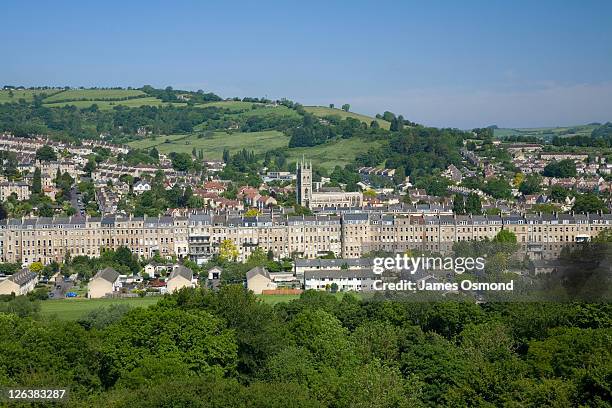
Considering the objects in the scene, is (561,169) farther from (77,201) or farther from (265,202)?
(77,201)

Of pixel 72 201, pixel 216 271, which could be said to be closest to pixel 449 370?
pixel 216 271

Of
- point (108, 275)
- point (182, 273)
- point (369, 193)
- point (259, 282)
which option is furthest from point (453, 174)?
point (108, 275)

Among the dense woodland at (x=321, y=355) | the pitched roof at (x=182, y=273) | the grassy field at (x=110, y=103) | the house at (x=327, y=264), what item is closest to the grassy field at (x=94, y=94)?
the grassy field at (x=110, y=103)

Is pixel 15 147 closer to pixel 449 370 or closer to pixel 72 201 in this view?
pixel 72 201

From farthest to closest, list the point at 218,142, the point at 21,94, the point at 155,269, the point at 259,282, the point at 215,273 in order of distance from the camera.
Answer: the point at 21,94, the point at 218,142, the point at 155,269, the point at 215,273, the point at 259,282

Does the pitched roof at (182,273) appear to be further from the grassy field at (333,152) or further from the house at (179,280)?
the grassy field at (333,152)

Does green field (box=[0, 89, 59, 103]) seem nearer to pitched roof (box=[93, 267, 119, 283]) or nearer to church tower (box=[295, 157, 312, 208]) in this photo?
church tower (box=[295, 157, 312, 208])
